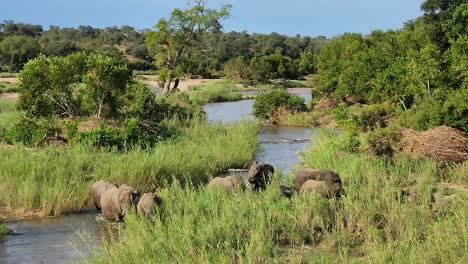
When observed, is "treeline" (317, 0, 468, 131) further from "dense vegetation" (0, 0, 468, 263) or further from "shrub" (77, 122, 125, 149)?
"shrub" (77, 122, 125, 149)

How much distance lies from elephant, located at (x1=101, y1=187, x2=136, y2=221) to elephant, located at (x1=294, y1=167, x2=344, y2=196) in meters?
3.17

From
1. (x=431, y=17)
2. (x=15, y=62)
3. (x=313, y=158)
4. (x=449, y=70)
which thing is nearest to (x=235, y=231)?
(x=313, y=158)

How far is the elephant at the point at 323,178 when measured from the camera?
1094 centimetres

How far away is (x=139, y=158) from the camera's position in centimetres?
1352

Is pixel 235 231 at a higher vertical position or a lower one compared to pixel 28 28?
lower

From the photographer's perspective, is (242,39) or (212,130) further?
(242,39)

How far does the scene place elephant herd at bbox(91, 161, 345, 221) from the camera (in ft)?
34.0

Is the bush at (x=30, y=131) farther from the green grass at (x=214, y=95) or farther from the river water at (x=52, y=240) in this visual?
the green grass at (x=214, y=95)

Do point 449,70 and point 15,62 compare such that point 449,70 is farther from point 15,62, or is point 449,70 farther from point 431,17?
point 15,62

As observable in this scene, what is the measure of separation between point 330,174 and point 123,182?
166 inches

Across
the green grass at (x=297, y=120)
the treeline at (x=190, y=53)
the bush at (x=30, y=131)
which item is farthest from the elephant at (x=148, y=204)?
the treeline at (x=190, y=53)

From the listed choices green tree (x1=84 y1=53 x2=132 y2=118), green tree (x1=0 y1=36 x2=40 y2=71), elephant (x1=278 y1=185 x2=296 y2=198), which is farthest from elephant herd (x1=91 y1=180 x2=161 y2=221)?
green tree (x1=0 y1=36 x2=40 y2=71)

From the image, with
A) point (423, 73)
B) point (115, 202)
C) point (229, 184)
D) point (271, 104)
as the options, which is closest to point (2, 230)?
point (115, 202)

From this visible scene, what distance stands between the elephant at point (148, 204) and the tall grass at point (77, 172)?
0.71 m
